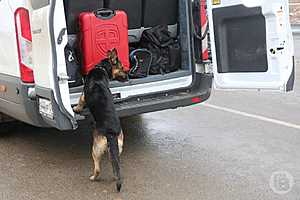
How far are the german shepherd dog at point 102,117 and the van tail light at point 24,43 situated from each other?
564mm

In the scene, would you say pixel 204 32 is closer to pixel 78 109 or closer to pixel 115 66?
pixel 115 66

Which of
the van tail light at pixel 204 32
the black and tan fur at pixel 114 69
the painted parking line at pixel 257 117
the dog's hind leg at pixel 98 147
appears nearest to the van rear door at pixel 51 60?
the dog's hind leg at pixel 98 147

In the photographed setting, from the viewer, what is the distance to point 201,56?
577cm

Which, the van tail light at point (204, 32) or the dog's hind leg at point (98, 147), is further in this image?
the van tail light at point (204, 32)

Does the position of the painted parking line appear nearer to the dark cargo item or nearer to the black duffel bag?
the black duffel bag

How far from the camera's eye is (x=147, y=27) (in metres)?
6.39

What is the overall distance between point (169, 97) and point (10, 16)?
1889 millimetres

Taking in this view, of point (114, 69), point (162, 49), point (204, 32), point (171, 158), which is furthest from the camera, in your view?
point (162, 49)

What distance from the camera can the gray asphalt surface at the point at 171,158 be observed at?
4.48m

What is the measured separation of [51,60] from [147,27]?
231 centimetres

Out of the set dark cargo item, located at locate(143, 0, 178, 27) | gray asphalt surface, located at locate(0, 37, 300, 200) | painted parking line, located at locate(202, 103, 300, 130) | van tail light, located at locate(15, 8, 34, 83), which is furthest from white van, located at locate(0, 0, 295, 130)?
painted parking line, located at locate(202, 103, 300, 130)

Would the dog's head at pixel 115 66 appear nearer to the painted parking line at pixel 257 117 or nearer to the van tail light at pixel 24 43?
the van tail light at pixel 24 43

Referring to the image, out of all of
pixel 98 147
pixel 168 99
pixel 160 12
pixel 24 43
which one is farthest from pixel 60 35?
pixel 160 12

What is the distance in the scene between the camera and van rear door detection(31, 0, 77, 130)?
426cm
